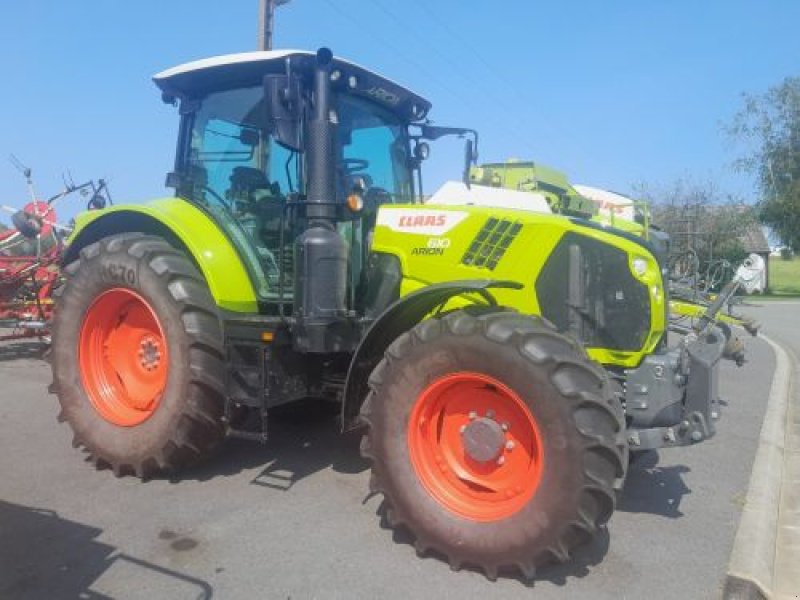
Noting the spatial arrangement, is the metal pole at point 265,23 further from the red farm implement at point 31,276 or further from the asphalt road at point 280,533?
the asphalt road at point 280,533

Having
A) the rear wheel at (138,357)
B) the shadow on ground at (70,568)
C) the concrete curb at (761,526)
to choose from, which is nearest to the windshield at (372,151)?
the rear wheel at (138,357)

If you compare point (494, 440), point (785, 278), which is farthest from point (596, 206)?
point (785, 278)

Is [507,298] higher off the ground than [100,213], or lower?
lower

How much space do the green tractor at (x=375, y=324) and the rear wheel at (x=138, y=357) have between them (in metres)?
0.01

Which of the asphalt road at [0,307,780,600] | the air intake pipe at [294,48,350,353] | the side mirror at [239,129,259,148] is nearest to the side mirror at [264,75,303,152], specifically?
the air intake pipe at [294,48,350,353]

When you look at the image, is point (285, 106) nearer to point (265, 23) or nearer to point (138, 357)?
point (138, 357)

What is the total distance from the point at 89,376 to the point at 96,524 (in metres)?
1.30

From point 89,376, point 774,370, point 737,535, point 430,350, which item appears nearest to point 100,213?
point 89,376

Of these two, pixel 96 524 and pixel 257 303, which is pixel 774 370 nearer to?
pixel 257 303

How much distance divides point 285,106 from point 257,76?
841mm

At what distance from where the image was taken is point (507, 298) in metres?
3.91

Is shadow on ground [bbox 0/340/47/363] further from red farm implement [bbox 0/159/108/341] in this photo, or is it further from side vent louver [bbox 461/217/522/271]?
side vent louver [bbox 461/217/522/271]

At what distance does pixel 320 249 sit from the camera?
393 centimetres

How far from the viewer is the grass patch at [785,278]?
138ft
